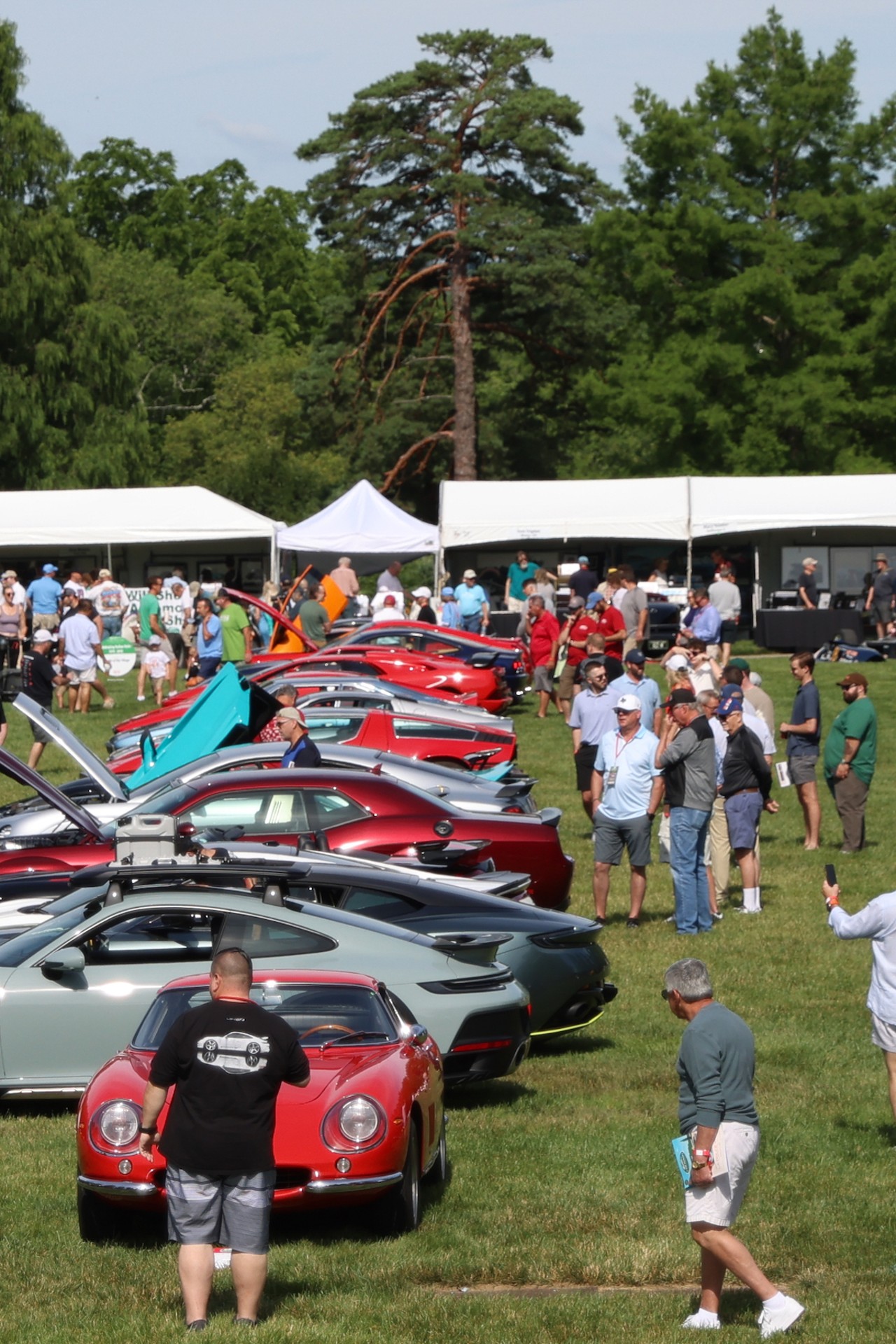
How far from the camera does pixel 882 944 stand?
27.6 ft

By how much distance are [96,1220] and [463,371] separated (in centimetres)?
4358

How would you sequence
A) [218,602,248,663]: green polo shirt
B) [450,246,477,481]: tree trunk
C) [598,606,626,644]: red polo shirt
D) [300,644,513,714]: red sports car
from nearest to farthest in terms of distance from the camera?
[598,606,626,644]: red polo shirt < [300,644,513,714]: red sports car < [218,602,248,663]: green polo shirt < [450,246,477,481]: tree trunk

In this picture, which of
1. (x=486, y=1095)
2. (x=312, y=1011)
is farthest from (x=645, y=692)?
(x=312, y=1011)

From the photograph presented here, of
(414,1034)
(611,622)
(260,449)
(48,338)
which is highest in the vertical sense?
(48,338)

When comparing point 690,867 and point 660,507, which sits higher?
point 660,507

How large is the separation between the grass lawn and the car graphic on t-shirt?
2.91 feet

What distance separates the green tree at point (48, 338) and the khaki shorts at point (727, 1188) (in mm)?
47613

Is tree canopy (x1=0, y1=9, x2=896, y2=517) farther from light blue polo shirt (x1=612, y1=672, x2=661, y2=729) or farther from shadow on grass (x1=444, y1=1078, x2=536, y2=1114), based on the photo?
shadow on grass (x1=444, y1=1078, x2=536, y2=1114)

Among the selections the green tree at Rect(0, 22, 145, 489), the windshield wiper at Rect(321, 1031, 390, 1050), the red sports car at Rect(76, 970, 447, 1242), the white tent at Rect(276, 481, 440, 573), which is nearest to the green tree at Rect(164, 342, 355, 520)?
the green tree at Rect(0, 22, 145, 489)

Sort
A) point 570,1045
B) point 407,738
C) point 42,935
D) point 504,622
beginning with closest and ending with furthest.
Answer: point 42,935, point 570,1045, point 407,738, point 504,622

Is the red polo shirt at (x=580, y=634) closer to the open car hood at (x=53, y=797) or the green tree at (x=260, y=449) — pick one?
the open car hood at (x=53, y=797)

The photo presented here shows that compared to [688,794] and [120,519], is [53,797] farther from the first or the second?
[120,519]

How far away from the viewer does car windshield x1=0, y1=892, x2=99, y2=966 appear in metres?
8.93

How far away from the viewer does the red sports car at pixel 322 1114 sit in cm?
679
